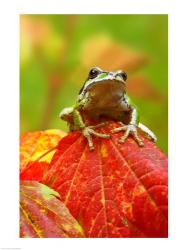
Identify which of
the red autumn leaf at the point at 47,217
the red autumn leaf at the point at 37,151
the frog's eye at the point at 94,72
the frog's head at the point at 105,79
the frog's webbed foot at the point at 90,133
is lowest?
the red autumn leaf at the point at 47,217

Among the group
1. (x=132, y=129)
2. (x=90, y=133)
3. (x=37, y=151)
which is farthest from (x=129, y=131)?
(x=37, y=151)

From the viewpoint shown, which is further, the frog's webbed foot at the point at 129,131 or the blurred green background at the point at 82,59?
the blurred green background at the point at 82,59

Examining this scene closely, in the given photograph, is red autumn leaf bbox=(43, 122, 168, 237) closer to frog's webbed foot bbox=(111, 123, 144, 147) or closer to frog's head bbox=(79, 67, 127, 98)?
frog's webbed foot bbox=(111, 123, 144, 147)

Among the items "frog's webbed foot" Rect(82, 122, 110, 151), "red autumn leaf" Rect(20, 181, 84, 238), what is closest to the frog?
"frog's webbed foot" Rect(82, 122, 110, 151)

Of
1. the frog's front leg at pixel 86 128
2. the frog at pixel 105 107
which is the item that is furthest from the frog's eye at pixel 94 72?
the frog's front leg at pixel 86 128

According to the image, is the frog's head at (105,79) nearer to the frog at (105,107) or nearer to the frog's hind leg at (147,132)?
the frog at (105,107)

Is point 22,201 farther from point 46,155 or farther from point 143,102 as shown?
point 143,102
